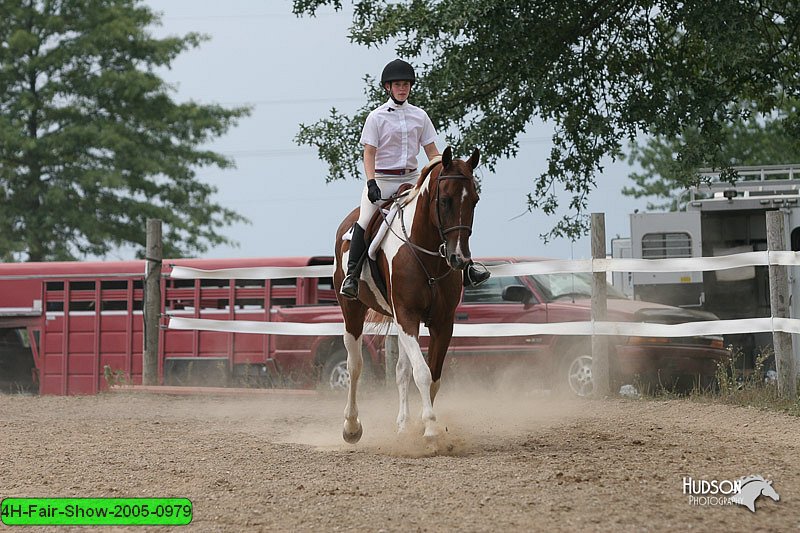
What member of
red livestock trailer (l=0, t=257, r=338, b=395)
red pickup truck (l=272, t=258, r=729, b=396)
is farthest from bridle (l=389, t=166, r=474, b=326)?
red livestock trailer (l=0, t=257, r=338, b=395)

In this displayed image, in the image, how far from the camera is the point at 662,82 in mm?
15586

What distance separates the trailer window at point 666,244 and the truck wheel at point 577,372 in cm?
350

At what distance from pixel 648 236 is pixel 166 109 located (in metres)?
28.6

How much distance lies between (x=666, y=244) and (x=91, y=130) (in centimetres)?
2766

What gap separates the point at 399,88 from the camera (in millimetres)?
9047

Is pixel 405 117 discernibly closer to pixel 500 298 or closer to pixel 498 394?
pixel 498 394

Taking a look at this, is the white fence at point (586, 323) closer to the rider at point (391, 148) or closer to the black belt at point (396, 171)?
the rider at point (391, 148)

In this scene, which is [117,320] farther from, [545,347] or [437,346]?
[437,346]

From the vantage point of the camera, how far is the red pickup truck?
13.3 meters

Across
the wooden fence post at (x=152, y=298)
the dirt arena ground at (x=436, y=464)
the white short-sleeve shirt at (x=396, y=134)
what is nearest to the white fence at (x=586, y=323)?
the wooden fence post at (x=152, y=298)

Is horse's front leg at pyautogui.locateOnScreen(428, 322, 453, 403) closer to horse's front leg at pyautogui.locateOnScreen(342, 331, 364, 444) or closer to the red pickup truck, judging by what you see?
horse's front leg at pyautogui.locateOnScreen(342, 331, 364, 444)

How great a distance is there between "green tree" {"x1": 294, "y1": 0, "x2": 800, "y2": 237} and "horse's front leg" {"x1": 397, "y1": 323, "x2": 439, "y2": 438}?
6.53 meters

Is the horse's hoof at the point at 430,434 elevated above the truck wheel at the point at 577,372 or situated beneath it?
situated beneath

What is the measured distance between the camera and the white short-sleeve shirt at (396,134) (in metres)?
9.04
